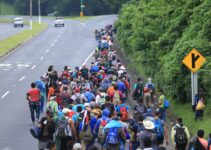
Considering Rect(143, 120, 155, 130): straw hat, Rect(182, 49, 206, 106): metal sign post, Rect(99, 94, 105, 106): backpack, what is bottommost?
Rect(99, 94, 105, 106): backpack

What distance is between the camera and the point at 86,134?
16.2 meters

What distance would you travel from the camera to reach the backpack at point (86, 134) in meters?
16.2

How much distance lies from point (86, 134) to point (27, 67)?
97.5 ft

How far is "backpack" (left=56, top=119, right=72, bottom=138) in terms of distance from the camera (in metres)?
16.0

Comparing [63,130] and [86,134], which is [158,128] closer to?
[86,134]

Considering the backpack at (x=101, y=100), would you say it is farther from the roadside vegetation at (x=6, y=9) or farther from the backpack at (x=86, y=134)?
the roadside vegetation at (x=6, y=9)

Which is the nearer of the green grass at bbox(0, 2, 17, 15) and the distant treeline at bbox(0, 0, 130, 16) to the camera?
the distant treeline at bbox(0, 0, 130, 16)

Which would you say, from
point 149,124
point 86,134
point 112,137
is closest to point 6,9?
point 86,134

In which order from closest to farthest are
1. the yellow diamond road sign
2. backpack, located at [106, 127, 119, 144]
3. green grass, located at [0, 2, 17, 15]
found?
backpack, located at [106, 127, 119, 144] < the yellow diamond road sign < green grass, located at [0, 2, 17, 15]

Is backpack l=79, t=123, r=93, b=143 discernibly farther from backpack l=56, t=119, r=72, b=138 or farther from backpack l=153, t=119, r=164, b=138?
backpack l=153, t=119, r=164, b=138

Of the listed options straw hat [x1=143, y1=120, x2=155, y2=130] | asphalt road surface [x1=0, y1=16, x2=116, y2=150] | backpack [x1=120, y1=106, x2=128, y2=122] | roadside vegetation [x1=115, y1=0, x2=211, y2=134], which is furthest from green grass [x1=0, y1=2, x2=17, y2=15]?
straw hat [x1=143, y1=120, x2=155, y2=130]

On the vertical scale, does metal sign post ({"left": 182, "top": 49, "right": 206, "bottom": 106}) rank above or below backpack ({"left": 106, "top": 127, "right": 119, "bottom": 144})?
above

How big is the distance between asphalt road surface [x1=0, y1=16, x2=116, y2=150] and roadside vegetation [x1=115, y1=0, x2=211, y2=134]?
585 cm

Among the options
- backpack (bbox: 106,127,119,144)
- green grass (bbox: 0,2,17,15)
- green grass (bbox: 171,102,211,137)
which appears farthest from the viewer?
green grass (bbox: 0,2,17,15)
